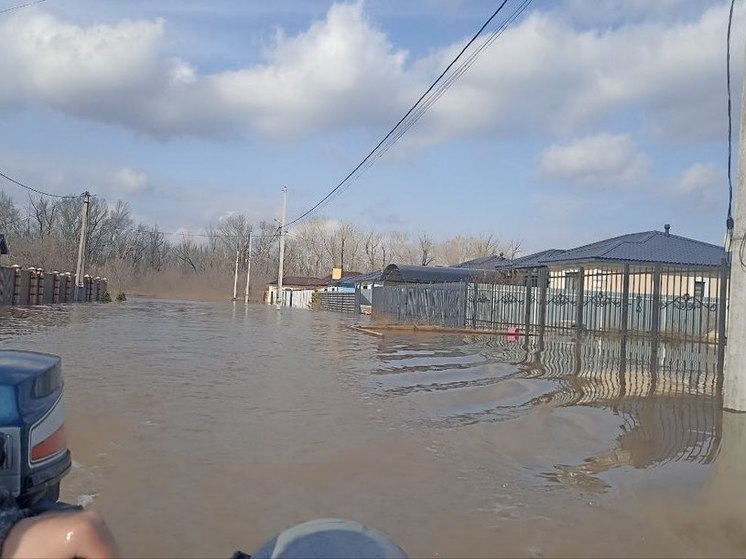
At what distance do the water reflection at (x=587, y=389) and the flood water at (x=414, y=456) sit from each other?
0.15 ft

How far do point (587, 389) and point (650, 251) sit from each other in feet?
89.2

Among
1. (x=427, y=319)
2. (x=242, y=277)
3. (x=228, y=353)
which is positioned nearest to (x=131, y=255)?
(x=242, y=277)

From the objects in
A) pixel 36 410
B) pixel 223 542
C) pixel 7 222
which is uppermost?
pixel 7 222

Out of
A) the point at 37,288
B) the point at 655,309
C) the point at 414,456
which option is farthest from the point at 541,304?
the point at 37,288

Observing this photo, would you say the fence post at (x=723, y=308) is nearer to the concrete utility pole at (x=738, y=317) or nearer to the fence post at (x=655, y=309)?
the fence post at (x=655, y=309)

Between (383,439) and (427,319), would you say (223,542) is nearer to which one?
(383,439)

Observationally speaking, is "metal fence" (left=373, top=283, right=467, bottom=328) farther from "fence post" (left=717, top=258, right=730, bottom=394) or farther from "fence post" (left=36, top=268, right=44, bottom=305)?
"fence post" (left=36, top=268, right=44, bottom=305)

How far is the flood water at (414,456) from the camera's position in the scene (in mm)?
4645

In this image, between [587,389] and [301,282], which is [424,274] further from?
[301,282]

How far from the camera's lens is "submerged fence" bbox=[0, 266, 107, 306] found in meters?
34.6

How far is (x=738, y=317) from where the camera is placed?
866cm

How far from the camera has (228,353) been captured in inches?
611

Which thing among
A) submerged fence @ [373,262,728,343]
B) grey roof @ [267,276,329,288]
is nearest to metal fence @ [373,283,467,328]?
submerged fence @ [373,262,728,343]

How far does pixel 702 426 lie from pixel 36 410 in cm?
770
